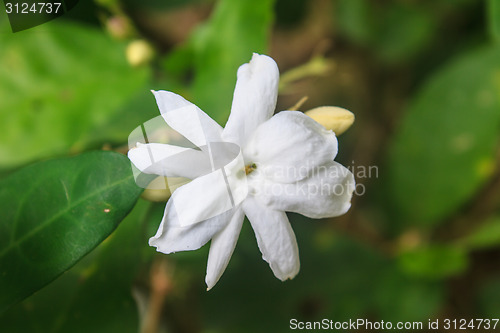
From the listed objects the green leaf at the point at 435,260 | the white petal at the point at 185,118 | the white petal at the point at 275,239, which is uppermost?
the white petal at the point at 185,118

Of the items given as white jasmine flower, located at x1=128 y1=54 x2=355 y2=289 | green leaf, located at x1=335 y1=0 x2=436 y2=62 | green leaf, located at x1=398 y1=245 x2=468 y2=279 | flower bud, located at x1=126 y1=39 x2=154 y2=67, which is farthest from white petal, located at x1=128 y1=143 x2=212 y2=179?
green leaf, located at x1=335 y1=0 x2=436 y2=62

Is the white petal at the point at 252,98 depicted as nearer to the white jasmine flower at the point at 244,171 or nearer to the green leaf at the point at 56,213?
the white jasmine flower at the point at 244,171

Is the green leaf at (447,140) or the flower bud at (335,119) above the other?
the flower bud at (335,119)

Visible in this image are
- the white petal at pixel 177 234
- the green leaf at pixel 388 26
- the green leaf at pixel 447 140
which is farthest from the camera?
the green leaf at pixel 388 26

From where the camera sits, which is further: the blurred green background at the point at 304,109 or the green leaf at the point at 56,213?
the blurred green background at the point at 304,109

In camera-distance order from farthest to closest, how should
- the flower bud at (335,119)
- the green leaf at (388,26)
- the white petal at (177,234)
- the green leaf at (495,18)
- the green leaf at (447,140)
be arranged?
1. the green leaf at (388,26)
2. the green leaf at (447,140)
3. the green leaf at (495,18)
4. the flower bud at (335,119)
5. the white petal at (177,234)

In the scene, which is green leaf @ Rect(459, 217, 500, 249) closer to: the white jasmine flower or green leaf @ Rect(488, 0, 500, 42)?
green leaf @ Rect(488, 0, 500, 42)

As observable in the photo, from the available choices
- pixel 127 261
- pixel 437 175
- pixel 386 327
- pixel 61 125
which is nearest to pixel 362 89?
pixel 437 175

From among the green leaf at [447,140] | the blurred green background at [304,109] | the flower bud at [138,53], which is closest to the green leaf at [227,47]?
the blurred green background at [304,109]
